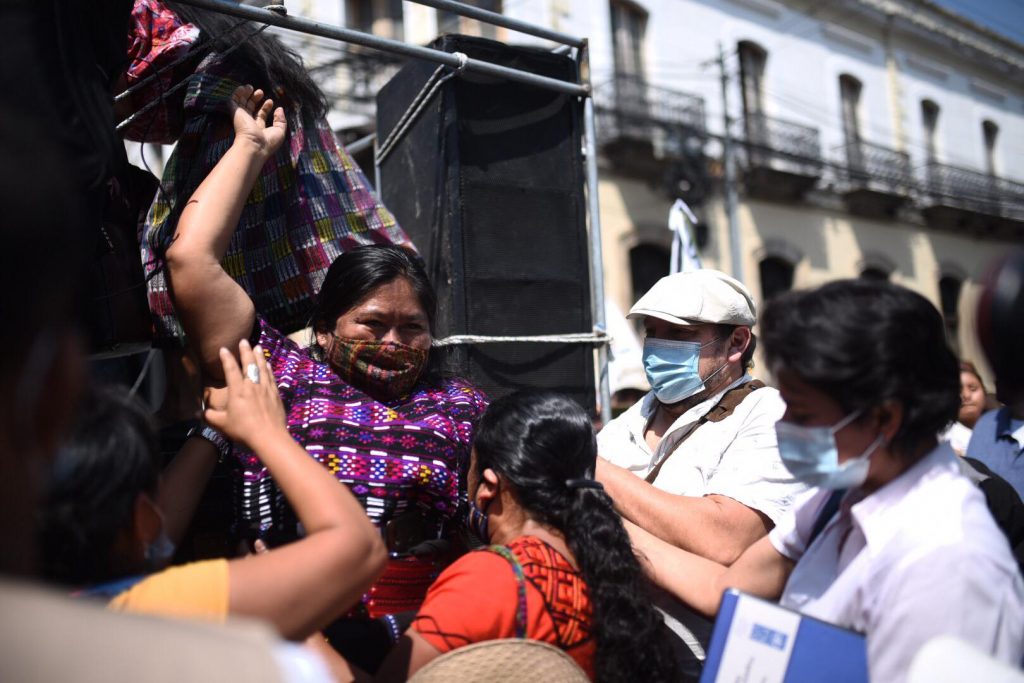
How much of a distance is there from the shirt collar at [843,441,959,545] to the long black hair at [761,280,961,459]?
0.10 ft

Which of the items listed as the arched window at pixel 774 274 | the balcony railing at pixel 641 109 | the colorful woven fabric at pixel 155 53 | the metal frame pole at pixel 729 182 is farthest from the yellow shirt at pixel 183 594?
the arched window at pixel 774 274

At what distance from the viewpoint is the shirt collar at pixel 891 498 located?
1.61 meters

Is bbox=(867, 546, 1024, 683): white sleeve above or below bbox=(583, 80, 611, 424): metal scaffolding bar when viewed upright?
below

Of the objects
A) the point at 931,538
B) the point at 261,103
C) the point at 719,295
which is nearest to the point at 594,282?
the point at 719,295

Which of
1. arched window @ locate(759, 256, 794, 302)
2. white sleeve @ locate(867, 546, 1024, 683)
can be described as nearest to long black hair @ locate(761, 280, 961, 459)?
white sleeve @ locate(867, 546, 1024, 683)

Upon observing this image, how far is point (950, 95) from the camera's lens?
64.2 feet

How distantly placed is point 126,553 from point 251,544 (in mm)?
717

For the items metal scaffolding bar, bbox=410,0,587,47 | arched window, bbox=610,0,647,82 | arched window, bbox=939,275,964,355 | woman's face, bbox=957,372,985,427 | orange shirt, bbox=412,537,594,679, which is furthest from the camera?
arched window, bbox=939,275,964,355

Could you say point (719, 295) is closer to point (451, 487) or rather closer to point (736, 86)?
point (451, 487)

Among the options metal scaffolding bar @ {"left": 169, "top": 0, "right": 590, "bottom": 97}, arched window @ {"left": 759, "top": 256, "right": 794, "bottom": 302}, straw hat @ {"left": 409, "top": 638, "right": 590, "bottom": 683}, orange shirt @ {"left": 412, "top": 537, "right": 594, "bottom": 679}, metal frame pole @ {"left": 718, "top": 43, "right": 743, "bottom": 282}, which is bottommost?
straw hat @ {"left": 409, "top": 638, "right": 590, "bottom": 683}

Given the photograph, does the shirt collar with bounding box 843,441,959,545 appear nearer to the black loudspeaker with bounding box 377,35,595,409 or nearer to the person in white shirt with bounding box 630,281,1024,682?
the person in white shirt with bounding box 630,281,1024,682

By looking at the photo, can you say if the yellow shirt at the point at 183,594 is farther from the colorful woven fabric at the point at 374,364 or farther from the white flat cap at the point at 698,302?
the white flat cap at the point at 698,302

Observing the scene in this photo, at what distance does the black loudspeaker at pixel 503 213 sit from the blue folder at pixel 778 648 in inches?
68.9

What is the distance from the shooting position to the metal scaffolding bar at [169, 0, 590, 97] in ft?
8.04
